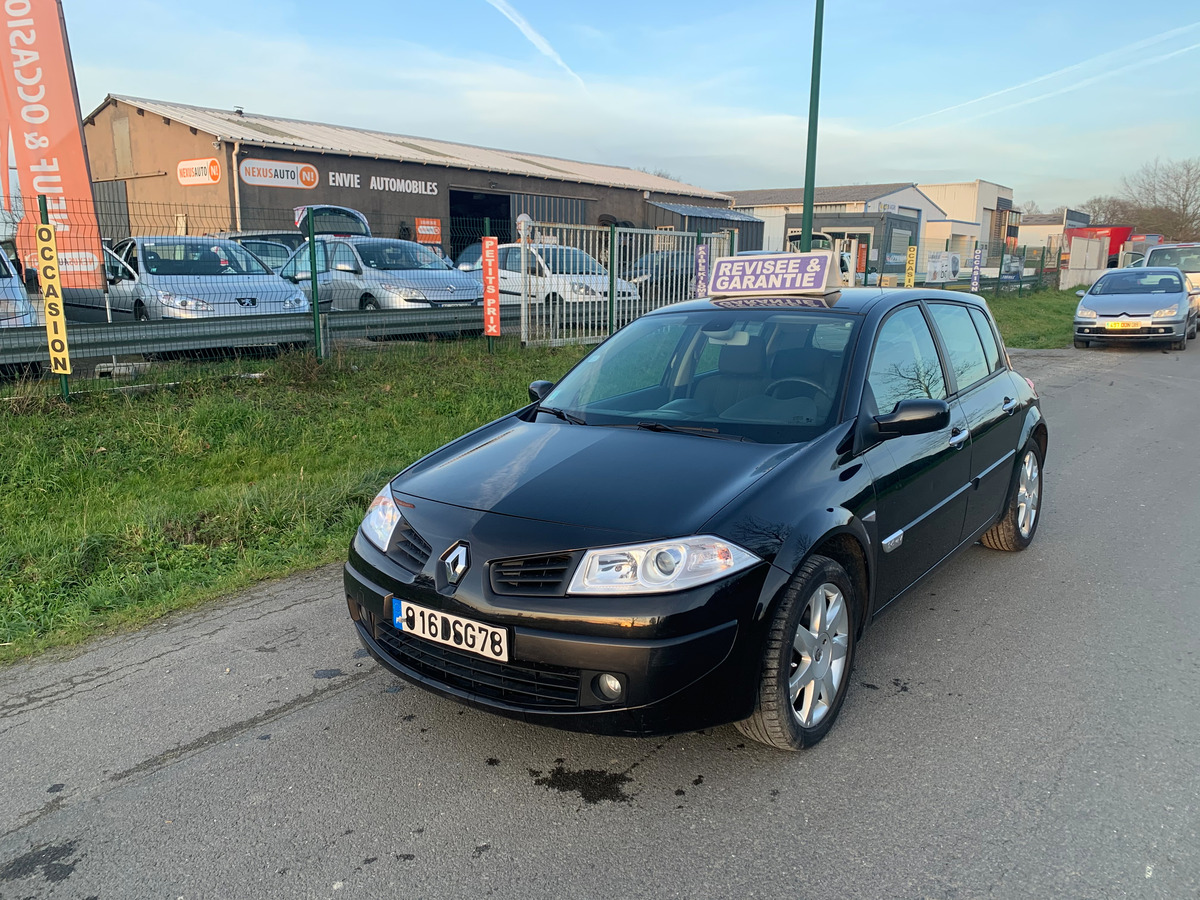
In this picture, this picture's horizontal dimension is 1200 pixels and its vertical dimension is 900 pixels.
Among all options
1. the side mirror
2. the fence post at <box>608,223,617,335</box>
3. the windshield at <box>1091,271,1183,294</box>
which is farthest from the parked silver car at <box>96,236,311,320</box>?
the windshield at <box>1091,271,1183,294</box>

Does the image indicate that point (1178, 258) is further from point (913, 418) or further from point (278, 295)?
point (913, 418)

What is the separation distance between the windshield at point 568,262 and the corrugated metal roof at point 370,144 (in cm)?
1437

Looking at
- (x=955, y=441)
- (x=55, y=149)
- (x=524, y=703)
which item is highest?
(x=55, y=149)

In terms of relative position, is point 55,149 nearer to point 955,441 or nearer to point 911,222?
point 955,441

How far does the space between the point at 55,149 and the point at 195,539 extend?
33.4 feet

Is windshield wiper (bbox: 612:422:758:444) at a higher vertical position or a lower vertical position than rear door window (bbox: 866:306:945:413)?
lower

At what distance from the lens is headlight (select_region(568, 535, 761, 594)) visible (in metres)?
2.59

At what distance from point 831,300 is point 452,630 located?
2.37 meters

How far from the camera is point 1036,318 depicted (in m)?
23.2

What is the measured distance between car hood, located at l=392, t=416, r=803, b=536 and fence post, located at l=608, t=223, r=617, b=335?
9.81 metres

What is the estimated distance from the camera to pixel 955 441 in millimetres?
3938

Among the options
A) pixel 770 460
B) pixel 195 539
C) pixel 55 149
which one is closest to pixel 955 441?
pixel 770 460

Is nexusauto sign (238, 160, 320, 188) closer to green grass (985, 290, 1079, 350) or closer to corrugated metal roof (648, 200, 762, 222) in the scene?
corrugated metal roof (648, 200, 762, 222)

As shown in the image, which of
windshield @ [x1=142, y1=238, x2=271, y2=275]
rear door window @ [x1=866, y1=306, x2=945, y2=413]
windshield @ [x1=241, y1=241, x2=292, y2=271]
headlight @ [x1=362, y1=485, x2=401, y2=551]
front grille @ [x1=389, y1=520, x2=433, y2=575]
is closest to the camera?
front grille @ [x1=389, y1=520, x2=433, y2=575]
